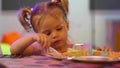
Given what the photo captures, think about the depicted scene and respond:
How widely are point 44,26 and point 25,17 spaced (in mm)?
79

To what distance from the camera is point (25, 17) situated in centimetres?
98

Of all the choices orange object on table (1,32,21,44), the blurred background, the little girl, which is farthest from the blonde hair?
the blurred background

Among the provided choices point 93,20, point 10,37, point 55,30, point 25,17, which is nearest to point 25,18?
point 25,17

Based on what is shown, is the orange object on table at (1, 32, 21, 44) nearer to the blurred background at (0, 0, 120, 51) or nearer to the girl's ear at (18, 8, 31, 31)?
the blurred background at (0, 0, 120, 51)

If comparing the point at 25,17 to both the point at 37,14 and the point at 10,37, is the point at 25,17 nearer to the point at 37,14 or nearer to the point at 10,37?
the point at 37,14

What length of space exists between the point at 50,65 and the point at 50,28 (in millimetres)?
336

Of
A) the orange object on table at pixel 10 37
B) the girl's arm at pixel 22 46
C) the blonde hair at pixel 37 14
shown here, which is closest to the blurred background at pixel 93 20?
the orange object on table at pixel 10 37

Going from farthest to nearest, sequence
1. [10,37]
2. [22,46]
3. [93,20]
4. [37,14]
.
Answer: [93,20] < [10,37] < [37,14] < [22,46]

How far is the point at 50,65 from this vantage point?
2.08 feet

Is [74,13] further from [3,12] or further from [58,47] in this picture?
[58,47]

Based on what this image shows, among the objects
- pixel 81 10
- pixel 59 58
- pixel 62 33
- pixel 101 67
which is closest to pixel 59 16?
pixel 62 33

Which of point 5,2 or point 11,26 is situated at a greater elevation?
point 5,2

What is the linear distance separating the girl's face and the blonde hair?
2 cm

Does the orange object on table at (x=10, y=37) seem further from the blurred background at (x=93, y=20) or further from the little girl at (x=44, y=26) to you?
the little girl at (x=44, y=26)
